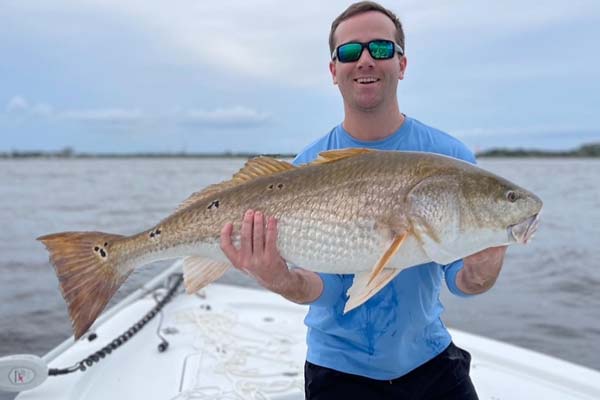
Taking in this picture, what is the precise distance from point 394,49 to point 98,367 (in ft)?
11.4

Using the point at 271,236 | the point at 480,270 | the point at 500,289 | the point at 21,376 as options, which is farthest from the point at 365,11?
the point at 500,289

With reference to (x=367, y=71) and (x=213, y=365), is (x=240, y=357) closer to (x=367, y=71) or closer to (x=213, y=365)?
(x=213, y=365)

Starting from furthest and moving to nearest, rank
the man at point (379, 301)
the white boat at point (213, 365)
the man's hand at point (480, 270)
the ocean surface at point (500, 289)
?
the ocean surface at point (500, 289), the white boat at point (213, 365), the man at point (379, 301), the man's hand at point (480, 270)

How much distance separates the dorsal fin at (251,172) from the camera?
288 cm

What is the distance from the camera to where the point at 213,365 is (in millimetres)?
4688

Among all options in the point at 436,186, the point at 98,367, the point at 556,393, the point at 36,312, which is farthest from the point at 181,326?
the point at 36,312

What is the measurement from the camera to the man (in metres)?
2.94

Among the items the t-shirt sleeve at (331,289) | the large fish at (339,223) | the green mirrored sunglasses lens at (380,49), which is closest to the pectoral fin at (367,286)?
the large fish at (339,223)

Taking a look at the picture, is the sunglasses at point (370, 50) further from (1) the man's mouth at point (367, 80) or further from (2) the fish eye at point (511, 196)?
(2) the fish eye at point (511, 196)

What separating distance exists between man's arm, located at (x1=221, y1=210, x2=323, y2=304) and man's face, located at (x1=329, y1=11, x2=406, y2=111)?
33.6 inches

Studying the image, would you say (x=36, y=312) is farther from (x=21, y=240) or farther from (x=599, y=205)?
(x=599, y=205)

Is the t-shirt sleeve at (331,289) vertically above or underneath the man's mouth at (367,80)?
underneath

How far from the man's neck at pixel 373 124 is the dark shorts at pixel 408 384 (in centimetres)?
127

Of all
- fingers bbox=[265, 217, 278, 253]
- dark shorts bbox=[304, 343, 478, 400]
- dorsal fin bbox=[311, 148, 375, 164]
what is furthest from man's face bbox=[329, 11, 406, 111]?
dark shorts bbox=[304, 343, 478, 400]
